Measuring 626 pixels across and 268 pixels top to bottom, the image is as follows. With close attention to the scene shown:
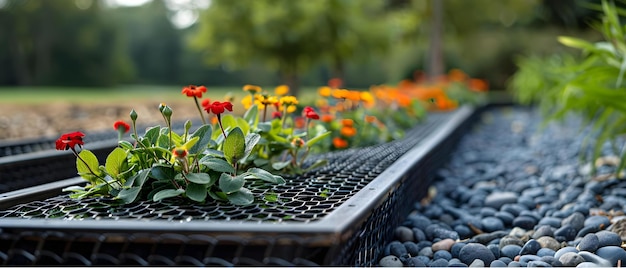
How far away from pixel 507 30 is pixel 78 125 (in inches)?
533

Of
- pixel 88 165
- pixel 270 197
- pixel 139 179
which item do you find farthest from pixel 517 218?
pixel 88 165

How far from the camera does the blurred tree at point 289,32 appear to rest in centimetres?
818

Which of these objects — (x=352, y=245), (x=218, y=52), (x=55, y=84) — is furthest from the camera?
(x=55, y=84)

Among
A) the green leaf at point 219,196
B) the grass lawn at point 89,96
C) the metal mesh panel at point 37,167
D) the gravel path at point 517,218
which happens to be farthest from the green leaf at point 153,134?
the grass lawn at point 89,96

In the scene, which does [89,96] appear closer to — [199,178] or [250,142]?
[250,142]

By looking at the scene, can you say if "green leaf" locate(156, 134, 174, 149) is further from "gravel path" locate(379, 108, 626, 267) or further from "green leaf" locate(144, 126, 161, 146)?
"gravel path" locate(379, 108, 626, 267)

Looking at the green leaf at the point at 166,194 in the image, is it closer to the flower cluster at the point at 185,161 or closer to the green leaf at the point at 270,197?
the flower cluster at the point at 185,161

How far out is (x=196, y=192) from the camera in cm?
145

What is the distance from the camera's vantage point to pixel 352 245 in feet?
4.16

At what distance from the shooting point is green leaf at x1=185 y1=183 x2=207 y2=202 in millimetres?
1430

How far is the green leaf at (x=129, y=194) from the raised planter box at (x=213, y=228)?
24 millimetres

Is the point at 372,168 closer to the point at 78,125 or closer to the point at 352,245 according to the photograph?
the point at 352,245

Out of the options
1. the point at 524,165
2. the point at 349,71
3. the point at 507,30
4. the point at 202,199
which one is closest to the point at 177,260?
the point at 202,199

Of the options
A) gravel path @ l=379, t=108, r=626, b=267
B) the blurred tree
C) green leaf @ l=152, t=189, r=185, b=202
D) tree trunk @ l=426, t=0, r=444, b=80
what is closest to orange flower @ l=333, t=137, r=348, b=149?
gravel path @ l=379, t=108, r=626, b=267
